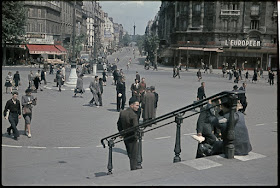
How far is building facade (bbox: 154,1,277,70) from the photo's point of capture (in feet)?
168

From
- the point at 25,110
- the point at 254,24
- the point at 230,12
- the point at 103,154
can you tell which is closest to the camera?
the point at 103,154

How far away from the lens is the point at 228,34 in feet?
176

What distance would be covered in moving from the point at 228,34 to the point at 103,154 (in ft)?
156

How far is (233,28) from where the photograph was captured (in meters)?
52.7

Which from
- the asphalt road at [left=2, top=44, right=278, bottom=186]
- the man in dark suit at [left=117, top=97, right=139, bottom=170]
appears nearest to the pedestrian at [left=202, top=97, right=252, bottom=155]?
the asphalt road at [left=2, top=44, right=278, bottom=186]

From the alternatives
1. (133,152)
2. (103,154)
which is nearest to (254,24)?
(103,154)

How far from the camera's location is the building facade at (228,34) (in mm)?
51281

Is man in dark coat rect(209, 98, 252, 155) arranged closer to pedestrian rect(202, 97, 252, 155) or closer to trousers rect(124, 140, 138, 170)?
pedestrian rect(202, 97, 252, 155)

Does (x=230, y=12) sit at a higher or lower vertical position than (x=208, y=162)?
higher

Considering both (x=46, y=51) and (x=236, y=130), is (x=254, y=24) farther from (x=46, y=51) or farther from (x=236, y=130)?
(x=236, y=130)

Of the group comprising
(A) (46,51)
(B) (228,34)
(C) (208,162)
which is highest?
(B) (228,34)

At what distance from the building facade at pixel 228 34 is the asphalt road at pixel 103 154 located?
34.4 meters

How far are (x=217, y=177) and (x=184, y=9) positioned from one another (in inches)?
2112

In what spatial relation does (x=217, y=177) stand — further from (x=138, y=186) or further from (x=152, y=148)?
(x=152, y=148)
